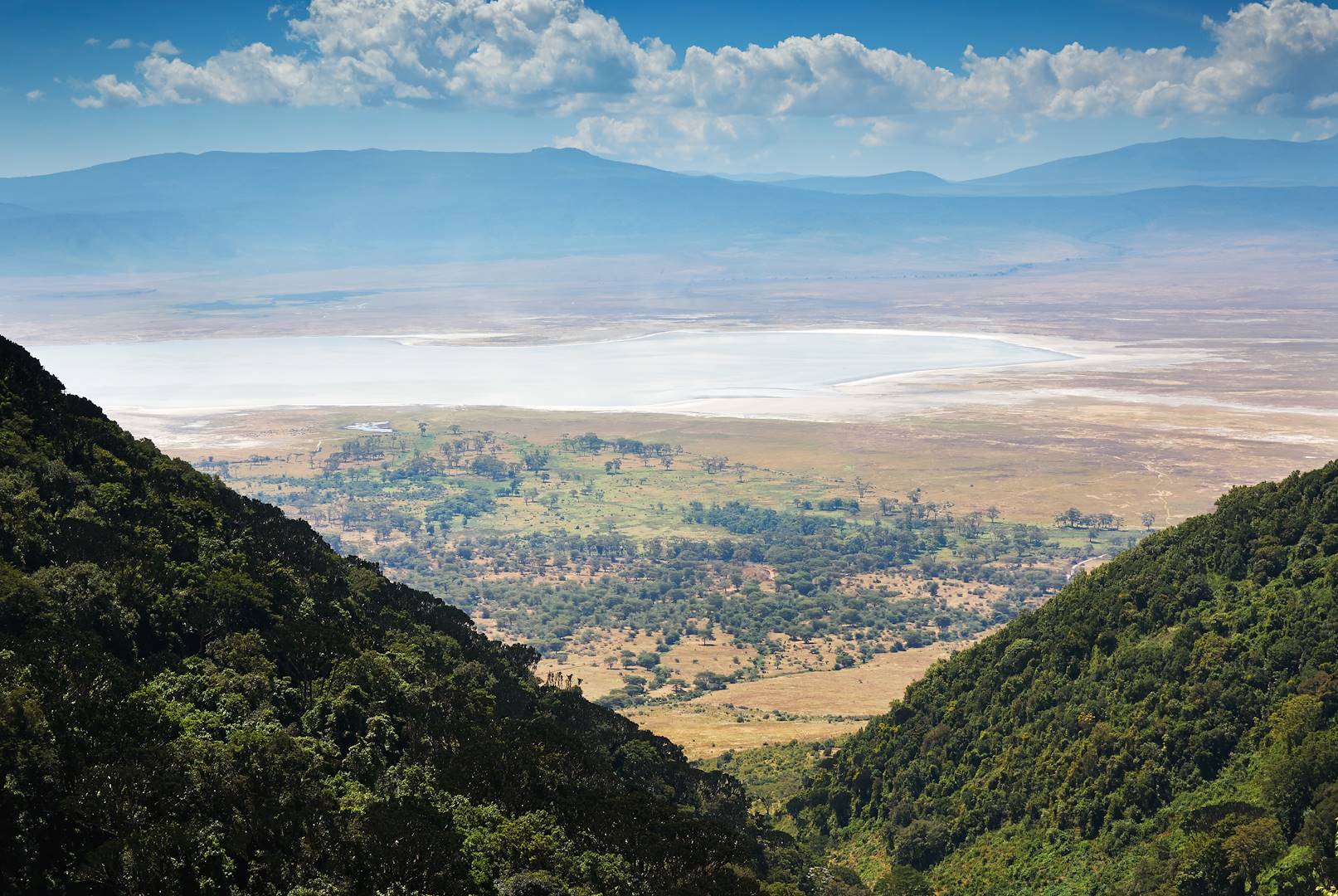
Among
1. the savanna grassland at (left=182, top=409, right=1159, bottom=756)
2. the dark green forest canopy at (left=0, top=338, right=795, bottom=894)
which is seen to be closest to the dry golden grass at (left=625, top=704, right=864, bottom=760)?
the savanna grassland at (left=182, top=409, right=1159, bottom=756)

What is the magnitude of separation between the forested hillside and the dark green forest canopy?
891 centimetres

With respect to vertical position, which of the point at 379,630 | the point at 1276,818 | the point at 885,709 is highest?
the point at 379,630

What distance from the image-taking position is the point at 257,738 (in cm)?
2905

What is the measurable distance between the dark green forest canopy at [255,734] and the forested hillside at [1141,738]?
8915 mm

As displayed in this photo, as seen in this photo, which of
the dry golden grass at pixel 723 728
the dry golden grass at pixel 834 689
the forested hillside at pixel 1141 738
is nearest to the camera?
the forested hillside at pixel 1141 738

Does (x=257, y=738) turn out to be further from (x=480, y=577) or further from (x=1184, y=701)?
(x=480, y=577)

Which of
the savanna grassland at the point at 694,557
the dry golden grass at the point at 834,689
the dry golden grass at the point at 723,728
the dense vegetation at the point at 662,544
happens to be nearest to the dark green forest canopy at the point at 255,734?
the dry golden grass at the point at 723,728

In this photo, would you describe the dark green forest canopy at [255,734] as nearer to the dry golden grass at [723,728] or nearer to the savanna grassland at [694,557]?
the dry golden grass at [723,728]

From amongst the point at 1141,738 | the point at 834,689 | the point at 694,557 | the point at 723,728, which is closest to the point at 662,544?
the point at 694,557

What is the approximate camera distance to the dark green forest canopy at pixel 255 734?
24.4 metres

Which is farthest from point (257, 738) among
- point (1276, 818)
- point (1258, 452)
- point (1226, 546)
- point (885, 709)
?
point (1258, 452)

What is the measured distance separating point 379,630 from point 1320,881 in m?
29.0

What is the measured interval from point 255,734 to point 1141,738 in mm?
30730

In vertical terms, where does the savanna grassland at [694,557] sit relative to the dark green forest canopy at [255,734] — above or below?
below
